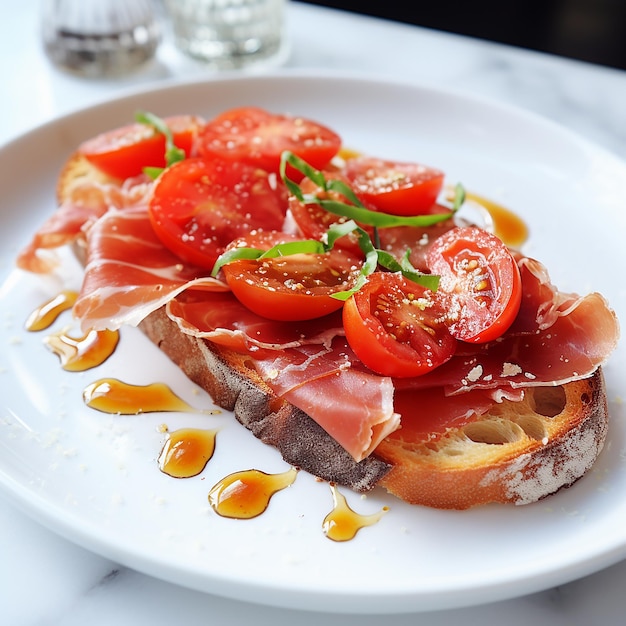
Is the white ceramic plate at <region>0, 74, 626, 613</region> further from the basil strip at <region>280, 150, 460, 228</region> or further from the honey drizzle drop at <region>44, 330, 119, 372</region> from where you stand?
the basil strip at <region>280, 150, 460, 228</region>

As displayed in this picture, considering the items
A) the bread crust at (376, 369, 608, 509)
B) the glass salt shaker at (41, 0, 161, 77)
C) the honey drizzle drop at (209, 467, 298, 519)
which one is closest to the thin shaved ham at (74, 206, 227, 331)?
the honey drizzle drop at (209, 467, 298, 519)

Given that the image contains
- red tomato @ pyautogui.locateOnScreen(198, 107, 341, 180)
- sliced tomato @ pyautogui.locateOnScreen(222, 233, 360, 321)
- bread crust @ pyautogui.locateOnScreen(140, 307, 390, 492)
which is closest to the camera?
bread crust @ pyautogui.locateOnScreen(140, 307, 390, 492)

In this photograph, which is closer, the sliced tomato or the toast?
the toast

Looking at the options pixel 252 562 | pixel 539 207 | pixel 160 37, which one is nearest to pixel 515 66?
pixel 539 207

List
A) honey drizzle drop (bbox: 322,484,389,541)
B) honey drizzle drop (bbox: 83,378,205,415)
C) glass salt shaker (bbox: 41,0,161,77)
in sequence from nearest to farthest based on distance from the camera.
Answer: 1. honey drizzle drop (bbox: 322,484,389,541)
2. honey drizzle drop (bbox: 83,378,205,415)
3. glass salt shaker (bbox: 41,0,161,77)

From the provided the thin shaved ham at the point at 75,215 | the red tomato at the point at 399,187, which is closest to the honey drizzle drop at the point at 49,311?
the thin shaved ham at the point at 75,215

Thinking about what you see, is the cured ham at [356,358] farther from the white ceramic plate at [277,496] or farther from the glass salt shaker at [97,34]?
the glass salt shaker at [97,34]

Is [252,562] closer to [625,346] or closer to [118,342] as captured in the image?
[118,342]
